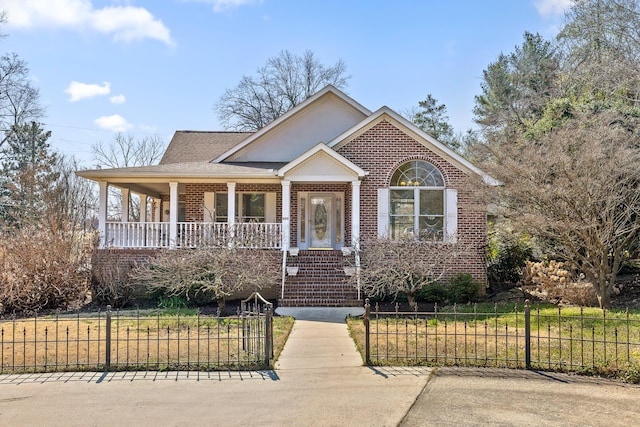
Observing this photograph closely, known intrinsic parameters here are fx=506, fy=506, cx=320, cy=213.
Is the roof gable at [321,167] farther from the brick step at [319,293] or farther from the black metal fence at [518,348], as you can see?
the black metal fence at [518,348]

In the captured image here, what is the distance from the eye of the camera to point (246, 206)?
18453 millimetres

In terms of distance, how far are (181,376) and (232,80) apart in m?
37.3

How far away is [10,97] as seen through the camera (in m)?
33.6

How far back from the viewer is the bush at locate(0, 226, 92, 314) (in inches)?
499

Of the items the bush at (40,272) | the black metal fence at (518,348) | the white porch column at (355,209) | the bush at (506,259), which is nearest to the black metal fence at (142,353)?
the black metal fence at (518,348)

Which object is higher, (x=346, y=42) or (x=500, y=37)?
(x=500, y=37)

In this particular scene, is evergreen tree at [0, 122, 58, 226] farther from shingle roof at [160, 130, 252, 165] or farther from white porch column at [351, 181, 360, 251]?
white porch column at [351, 181, 360, 251]

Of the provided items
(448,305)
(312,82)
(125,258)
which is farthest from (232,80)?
(448,305)

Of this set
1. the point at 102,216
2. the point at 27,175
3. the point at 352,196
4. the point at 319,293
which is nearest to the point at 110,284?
the point at 102,216

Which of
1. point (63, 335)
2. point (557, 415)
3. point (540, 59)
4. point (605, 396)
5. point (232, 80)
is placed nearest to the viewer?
point (557, 415)

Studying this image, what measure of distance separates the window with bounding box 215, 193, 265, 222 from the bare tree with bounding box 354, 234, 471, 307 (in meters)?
4.94

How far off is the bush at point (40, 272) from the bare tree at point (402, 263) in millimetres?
7701

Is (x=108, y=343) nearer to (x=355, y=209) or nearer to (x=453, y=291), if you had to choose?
(x=355, y=209)

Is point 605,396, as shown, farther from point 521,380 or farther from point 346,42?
point 346,42
